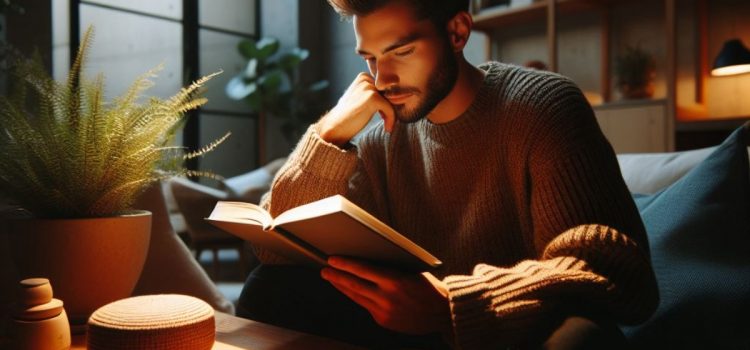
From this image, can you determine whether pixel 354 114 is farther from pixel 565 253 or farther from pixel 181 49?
pixel 181 49

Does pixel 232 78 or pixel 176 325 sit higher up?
pixel 232 78

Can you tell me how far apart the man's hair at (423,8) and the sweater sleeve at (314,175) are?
0.85ft

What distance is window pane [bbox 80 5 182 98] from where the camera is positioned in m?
4.26

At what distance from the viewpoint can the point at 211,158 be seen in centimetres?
499

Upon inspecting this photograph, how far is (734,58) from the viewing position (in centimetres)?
241

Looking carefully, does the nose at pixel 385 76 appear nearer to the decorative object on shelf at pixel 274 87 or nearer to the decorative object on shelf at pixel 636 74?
the decorative object on shelf at pixel 636 74

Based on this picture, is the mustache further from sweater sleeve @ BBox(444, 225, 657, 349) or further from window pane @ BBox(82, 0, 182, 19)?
window pane @ BBox(82, 0, 182, 19)

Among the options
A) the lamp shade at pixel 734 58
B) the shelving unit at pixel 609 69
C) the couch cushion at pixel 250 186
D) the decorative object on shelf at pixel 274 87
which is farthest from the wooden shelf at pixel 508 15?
the decorative object on shelf at pixel 274 87

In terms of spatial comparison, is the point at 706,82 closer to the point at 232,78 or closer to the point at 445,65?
the point at 445,65

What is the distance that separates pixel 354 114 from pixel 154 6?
414cm

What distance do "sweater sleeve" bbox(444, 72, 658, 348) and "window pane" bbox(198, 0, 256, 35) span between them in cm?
455

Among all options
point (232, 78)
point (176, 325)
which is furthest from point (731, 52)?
point (232, 78)

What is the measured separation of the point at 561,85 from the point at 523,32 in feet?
9.13

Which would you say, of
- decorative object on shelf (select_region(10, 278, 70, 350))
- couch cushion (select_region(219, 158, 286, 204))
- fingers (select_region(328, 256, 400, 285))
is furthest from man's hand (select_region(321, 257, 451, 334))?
couch cushion (select_region(219, 158, 286, 204))
